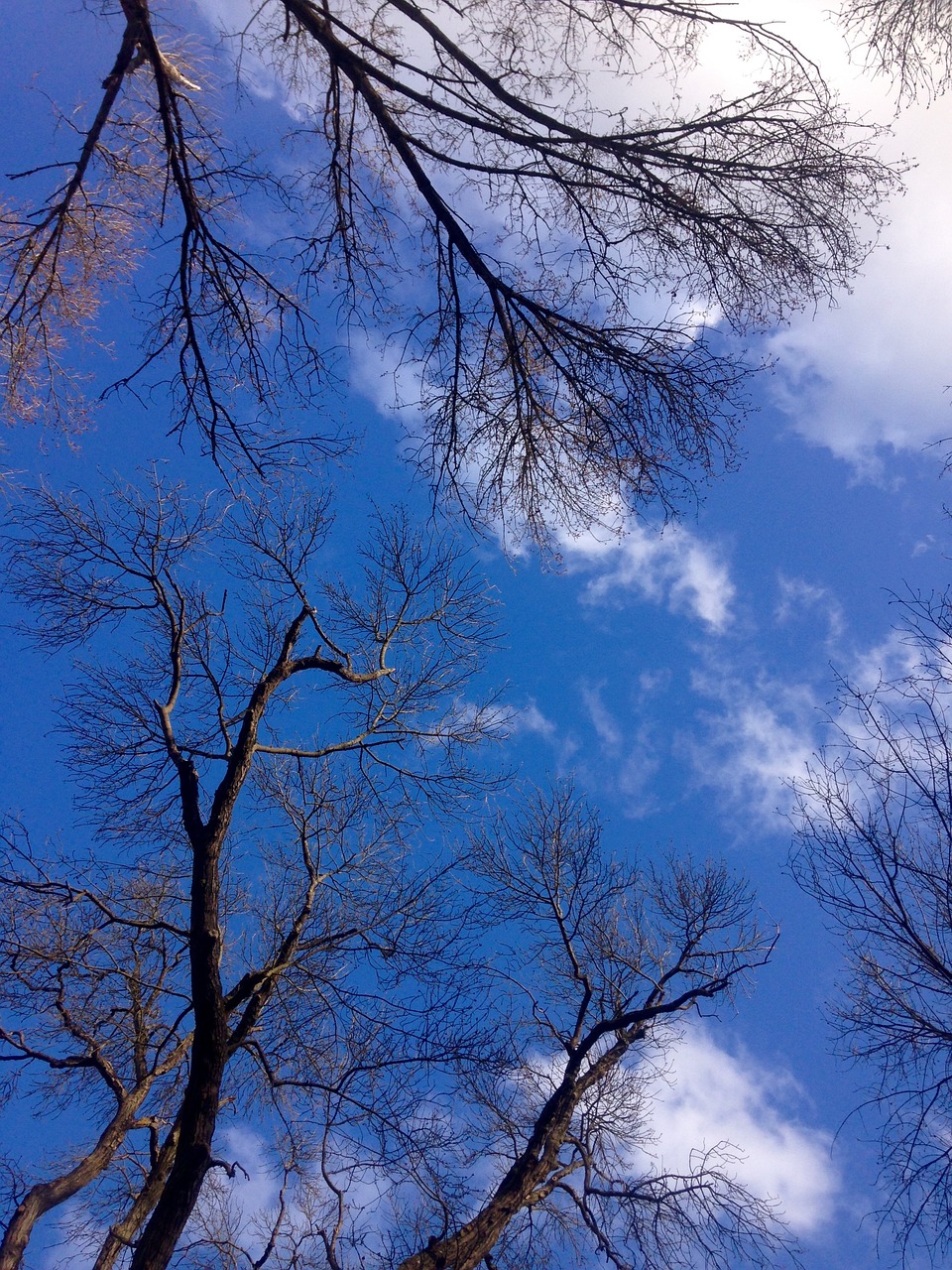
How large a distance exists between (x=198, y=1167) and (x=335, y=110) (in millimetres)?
6405

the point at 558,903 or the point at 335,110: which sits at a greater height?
the point at 335,110

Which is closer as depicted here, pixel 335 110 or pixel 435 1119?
pixel 335 110

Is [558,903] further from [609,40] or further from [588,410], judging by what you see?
[609,40]

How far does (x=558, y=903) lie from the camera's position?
9578 millimetres

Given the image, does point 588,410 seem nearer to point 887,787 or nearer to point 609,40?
point 609,40

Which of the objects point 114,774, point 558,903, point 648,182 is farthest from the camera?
point 558,903

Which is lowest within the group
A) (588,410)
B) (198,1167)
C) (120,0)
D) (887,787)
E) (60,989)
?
(198,1167)

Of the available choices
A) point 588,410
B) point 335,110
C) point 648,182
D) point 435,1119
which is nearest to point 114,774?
point 435,1119

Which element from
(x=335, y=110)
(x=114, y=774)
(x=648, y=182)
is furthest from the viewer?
(x=114, y=774)

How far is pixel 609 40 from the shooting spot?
4887 millimetres

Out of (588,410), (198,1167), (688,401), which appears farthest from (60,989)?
(688,401)

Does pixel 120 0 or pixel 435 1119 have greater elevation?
pixel 120 0

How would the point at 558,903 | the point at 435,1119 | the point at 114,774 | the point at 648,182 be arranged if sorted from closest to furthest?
the point at 648,182 → the point at 435,1119 → the point at 114,774 → the point at 558,903

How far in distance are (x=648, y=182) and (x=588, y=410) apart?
1336 millimetres
